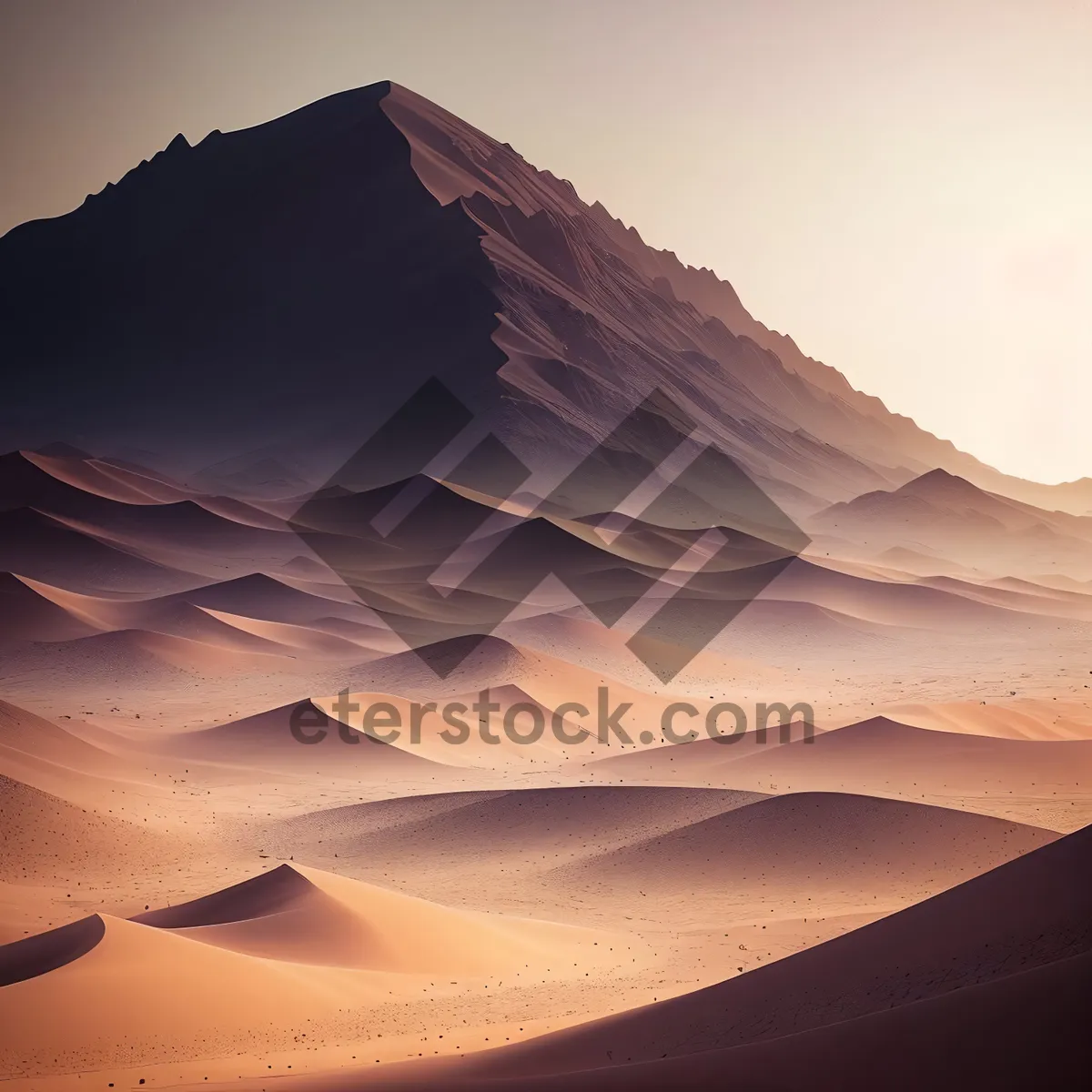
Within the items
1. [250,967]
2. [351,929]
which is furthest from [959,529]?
[250,967]

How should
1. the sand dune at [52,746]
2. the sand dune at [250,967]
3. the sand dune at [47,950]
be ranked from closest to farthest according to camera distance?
1. the sand dune at [250,967]
2. the sand dune at [47,950]
3. the sand dune at [52,746]

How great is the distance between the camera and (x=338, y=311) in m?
124

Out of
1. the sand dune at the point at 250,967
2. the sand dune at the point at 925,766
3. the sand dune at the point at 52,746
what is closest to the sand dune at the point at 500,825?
the sand dune at the point at 925,766

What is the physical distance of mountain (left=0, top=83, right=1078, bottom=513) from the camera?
112688 millimetres

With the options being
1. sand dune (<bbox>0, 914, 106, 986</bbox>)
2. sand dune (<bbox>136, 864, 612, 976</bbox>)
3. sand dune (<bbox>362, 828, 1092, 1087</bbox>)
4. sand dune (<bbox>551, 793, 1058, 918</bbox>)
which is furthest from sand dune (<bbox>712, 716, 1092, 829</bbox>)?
sand dune (<bbox>0, 914, 106, 986</bbox>)

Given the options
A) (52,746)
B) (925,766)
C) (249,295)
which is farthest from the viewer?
(249,295)

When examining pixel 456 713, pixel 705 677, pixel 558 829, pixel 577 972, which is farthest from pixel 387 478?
pixel 577 972

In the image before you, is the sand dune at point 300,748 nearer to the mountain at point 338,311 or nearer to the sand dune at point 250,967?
the sand dune at point 250,967

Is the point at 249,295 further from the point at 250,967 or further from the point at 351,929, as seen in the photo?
the point at 250,967

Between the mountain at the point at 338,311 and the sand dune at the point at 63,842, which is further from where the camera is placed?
the mountain at the point at 338,311

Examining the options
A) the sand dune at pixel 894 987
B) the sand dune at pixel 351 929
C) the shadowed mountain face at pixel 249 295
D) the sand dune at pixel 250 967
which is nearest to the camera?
the sand dune at pixel 894 987

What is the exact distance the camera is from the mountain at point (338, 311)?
112688 mm

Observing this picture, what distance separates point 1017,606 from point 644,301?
95.1 metres

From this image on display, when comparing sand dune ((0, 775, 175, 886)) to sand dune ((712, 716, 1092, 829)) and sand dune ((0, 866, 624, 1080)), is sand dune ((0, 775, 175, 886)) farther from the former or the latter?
sand dune ((712, 716, 1092, 829))
